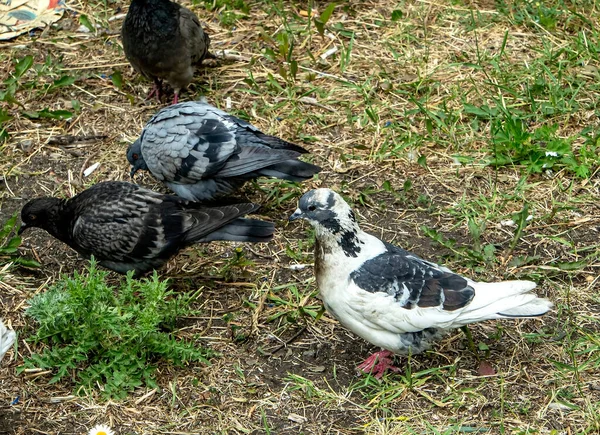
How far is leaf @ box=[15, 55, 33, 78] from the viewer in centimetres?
676

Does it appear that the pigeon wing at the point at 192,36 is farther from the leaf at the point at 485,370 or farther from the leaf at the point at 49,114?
the leaf at the point at 485,370

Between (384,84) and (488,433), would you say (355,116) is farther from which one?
(488,433)

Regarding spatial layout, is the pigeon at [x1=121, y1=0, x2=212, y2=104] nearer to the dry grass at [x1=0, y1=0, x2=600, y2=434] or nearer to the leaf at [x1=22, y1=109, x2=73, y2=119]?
the dry grass at [x1=0, y1=0, x2=600, y2=434]

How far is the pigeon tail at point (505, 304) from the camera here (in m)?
4.28

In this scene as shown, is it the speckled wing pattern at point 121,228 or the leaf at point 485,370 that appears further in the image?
the speckled wing pattern at point 121,228

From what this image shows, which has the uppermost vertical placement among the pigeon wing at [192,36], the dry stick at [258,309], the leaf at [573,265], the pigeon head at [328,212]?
the pigeon head at [328,212]

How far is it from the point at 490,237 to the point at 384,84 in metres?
1.84

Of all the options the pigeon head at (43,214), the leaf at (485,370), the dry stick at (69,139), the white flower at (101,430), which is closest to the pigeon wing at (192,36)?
the dry stick at (69,139)

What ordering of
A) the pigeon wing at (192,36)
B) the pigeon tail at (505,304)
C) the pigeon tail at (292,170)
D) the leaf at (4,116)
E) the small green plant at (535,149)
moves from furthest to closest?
1. the pigeon wing at (192,36)
2. the leaf at (4,116)
3. the small green plant at (535,149)
4. the pigeon tail at (292,170)
5. the pigeon tail at (505,304)

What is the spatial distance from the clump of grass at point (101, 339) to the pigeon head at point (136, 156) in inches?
53.6

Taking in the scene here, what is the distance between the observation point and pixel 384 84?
679cm

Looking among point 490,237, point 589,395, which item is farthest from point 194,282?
point 589,395

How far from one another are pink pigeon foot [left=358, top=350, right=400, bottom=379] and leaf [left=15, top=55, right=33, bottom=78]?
3.80 metres

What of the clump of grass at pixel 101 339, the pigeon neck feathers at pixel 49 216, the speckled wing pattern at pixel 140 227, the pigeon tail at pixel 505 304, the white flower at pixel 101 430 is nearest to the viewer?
the white flower at pixel 101 430
